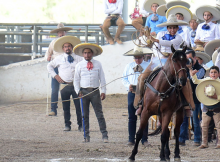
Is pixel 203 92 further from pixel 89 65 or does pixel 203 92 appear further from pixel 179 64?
pixel 89 65

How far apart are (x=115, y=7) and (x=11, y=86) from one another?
551 centimetres

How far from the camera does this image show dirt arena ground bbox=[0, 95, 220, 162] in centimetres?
779

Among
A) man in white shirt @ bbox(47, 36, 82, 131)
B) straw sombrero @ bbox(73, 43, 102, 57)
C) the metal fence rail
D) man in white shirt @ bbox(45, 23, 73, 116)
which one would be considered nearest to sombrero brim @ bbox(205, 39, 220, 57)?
straw sombrero @ bbox(73, 43, 102, 57)

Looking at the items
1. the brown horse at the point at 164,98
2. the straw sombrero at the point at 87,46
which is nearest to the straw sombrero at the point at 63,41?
the straw sombrero at the point at 87,46

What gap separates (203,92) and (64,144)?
3.01m

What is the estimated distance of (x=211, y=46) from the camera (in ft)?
32.3

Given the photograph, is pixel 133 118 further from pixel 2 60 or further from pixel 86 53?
pixel 2 60

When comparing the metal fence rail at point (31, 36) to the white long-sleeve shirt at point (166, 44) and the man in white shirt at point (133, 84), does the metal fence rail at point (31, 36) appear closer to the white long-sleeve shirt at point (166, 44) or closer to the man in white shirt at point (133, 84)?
the man in white shirt at point (133, 84)

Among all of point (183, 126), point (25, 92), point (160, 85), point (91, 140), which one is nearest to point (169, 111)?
point (160, 85)

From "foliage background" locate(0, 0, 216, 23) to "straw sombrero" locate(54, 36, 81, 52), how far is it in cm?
2645

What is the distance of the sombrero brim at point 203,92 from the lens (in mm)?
8695

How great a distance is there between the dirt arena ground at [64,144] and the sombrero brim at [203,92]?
0.93 meters

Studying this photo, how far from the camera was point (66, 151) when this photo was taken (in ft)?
27.2

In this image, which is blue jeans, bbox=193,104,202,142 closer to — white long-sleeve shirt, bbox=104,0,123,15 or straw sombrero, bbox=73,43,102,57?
straw sombrero, bbox=73,43,102,57
